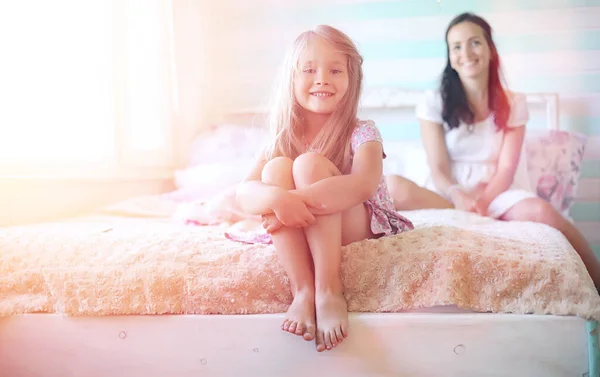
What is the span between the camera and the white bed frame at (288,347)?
811 millimetres

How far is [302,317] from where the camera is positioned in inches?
33.3

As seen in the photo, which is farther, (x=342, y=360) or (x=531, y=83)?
(x=531, y=83)

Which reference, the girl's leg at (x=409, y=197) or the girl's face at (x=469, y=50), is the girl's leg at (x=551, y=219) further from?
the girl's face at (x=469, y=50)

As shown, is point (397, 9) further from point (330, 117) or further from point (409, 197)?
point (330, 117)

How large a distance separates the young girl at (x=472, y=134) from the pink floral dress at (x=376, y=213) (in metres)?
0.44

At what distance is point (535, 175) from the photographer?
1.65 metres

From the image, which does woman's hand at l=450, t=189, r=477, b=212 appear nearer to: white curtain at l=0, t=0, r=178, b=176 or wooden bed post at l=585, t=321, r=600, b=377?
wooden bed post at l=585, t=321, r=600, b=377

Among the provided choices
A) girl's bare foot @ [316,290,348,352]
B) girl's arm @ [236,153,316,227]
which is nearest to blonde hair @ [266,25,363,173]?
girl's arm @ [236,153,316,227]

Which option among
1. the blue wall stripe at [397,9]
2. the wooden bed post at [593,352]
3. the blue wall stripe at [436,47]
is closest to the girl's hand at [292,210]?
the wooden bed post at [593,352]

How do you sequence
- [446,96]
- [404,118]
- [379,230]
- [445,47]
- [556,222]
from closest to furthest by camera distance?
[379,230] → [556,222] → [446,96] → [445,47] → [404,118]

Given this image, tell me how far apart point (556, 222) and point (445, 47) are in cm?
62

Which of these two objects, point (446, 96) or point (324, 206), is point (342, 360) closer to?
point (324, 206)

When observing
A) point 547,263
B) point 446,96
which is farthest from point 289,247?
point 446,96

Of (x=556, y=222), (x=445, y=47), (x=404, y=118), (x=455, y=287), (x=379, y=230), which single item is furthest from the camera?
(x=404, y=118)
